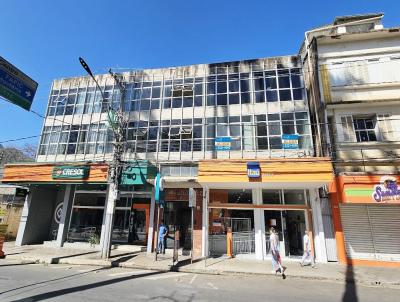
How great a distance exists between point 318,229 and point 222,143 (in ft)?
24.5

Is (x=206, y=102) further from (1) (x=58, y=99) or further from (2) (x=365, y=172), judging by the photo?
(1) (x=58, y=99)

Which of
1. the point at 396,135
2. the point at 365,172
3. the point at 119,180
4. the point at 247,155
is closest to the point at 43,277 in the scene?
the point at 119,180

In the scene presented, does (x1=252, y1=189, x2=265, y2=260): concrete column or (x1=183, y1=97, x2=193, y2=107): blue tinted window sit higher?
(x1=183, y1=97, x2=193, y2=107): blue tinted window

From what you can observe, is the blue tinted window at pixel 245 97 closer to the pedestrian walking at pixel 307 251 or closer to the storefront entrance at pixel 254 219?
the storefront entrance at pixel 254 219

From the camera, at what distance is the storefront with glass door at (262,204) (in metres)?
14.0

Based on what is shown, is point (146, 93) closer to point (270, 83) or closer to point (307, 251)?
point (270, 83)

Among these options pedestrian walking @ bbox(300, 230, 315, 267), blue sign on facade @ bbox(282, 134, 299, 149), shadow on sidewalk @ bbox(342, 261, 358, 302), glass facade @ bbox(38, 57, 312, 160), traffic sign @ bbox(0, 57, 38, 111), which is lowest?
shadow on sidewalk @ bbox(342, 261, 358, 302)

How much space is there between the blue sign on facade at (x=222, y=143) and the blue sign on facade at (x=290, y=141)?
345 cm

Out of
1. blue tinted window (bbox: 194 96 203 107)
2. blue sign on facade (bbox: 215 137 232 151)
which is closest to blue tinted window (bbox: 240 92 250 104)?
blue tinted window (bbox: 194 96 203 107)

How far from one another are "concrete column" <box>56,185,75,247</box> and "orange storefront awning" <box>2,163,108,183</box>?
75.6 inches

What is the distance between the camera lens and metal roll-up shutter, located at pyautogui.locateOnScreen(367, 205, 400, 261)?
1369 cm

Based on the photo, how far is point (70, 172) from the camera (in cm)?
1717

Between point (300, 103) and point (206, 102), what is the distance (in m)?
6.44

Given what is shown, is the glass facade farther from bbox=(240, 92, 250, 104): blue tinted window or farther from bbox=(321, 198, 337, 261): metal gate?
bbox=(321, 198, 337, 261): metal gate
